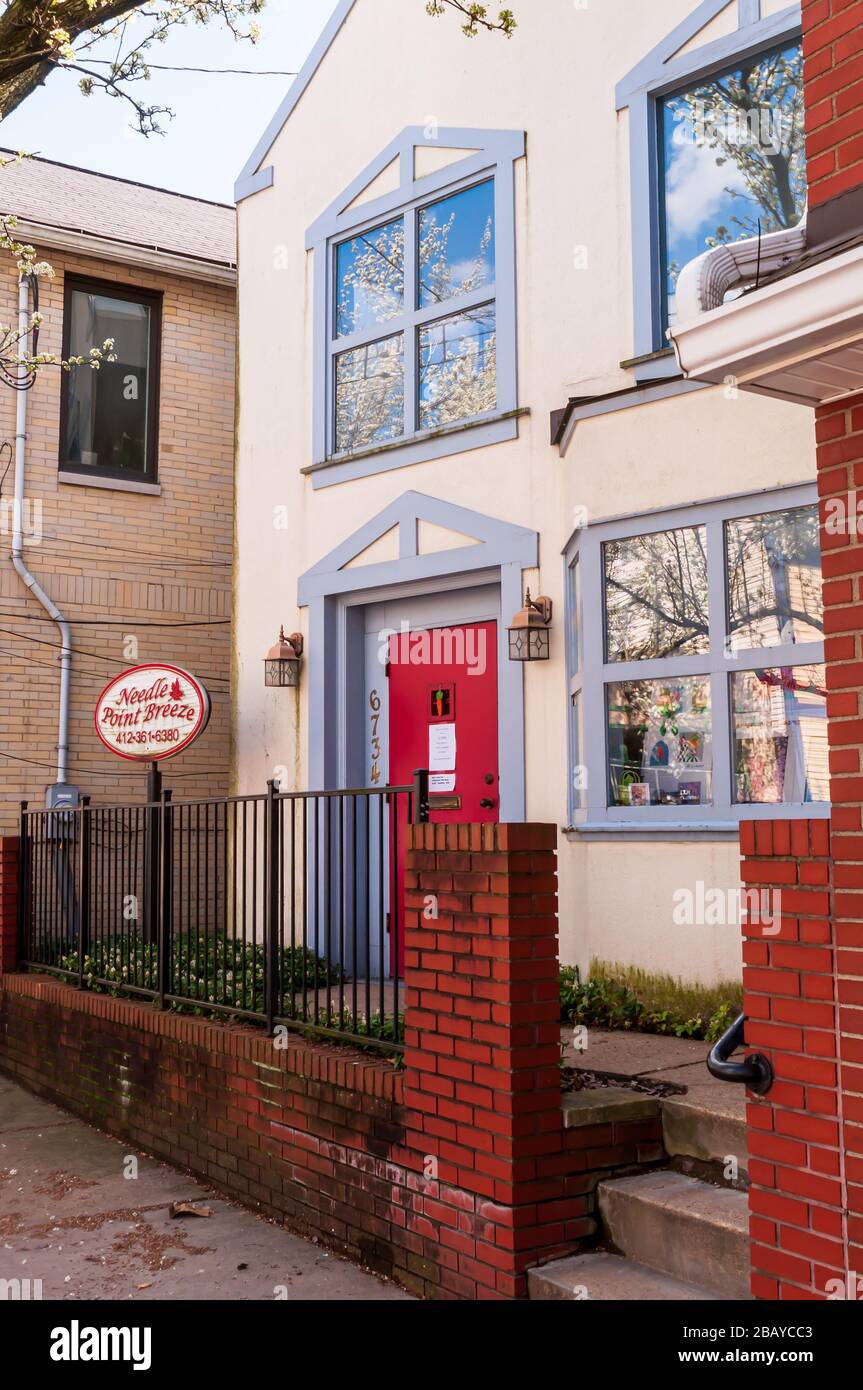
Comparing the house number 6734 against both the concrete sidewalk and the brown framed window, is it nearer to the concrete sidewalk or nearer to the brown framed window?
the concrete sidewalk

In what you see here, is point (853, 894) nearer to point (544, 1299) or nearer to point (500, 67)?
point (544, 1299)

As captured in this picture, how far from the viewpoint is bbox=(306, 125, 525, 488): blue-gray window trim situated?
7.71m

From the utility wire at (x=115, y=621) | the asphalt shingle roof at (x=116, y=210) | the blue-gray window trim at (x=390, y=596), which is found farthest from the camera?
the asphalt shingle roof at (x=116, y=210)

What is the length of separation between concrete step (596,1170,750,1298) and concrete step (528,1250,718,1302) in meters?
0.04

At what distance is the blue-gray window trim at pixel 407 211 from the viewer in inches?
303

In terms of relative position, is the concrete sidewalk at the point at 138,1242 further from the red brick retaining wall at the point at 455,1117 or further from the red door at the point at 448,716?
the red door at the point at 448,716

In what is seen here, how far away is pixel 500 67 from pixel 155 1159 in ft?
21.7

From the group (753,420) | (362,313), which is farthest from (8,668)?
(753,420)

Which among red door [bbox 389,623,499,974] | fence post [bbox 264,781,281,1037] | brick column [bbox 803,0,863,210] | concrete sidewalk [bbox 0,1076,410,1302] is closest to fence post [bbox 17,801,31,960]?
concrete sidewalk [bbox 0,1076,410,1302]

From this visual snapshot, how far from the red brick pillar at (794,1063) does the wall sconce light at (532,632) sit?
3.72 meters

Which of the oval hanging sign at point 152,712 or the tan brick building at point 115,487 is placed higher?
the tan brick building at point 115,487

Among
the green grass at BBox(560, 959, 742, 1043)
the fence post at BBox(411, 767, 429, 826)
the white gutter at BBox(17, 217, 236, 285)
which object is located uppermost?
the white gutter at BBox(17, 217, 236, 285)

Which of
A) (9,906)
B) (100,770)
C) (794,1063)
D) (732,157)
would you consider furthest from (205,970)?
(732,157)

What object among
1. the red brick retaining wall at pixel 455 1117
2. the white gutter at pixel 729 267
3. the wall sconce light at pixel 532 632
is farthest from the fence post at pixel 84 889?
the white gutter at pixel 729 267
